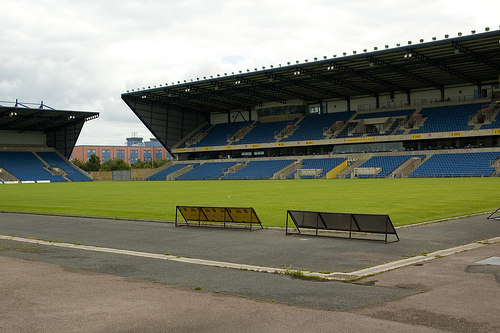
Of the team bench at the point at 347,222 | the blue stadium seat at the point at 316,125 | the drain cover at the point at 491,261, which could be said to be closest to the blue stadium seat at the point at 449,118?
the blue stadium seat at the point at 316,125

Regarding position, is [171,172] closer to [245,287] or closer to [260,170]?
[260,170]

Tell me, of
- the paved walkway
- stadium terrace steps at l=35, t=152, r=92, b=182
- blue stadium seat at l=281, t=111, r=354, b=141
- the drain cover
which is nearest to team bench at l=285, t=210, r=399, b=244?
the paved walkway

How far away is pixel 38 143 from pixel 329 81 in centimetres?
6752

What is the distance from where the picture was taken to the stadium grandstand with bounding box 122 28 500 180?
6431 centimetres

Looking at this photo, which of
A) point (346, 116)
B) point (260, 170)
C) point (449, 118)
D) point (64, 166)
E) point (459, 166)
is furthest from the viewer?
point (64, 166)

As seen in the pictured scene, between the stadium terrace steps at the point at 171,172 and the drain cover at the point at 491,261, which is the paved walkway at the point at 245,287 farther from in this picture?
the stadium terrace steps at the point at 171,172

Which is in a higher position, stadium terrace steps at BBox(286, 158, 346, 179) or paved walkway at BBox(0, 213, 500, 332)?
stadium terrace steps at BBox(286, 158, 346, 179)

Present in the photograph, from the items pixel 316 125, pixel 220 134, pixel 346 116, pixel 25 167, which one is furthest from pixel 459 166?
pixel 25 167

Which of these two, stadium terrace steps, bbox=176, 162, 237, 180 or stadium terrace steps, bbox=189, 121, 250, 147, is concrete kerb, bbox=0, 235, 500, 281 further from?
stadium terrace steps, bbox=189, 121, 250, 147

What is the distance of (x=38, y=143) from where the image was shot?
107 metres

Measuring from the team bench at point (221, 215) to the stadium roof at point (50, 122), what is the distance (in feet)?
256

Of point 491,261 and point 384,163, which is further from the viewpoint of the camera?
point 384,163

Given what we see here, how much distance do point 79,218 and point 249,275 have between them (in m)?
15.5

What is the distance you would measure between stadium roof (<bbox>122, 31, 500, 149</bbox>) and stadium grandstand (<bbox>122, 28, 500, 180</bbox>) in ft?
0.55
